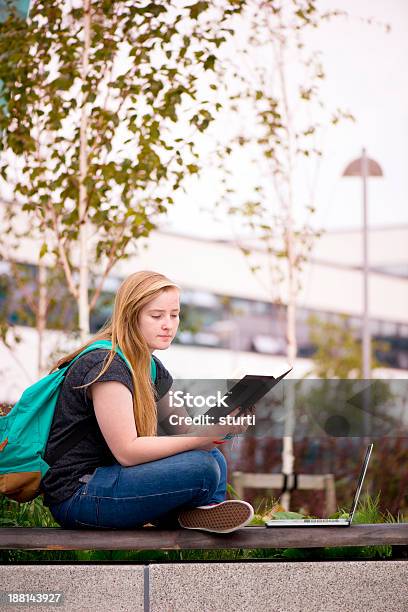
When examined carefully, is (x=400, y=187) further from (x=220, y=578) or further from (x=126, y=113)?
(x=220, y=578)

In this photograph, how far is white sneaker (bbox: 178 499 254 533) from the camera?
2.96 metres

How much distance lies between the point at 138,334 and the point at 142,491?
47cm

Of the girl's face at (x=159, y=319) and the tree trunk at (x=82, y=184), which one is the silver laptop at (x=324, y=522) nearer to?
the girl's face at (x=159, y=319)

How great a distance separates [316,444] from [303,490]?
0.88 metres

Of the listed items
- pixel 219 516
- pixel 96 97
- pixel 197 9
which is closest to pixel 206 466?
pixel 219 516

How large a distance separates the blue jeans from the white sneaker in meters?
0.03

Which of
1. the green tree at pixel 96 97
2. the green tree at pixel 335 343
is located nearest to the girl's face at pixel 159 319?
→ the green tree at pixel 96 97

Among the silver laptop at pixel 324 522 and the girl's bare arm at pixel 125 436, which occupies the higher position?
the girl's bare arm at pixel 125 436

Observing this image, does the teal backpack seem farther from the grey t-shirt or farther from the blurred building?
the blurred building

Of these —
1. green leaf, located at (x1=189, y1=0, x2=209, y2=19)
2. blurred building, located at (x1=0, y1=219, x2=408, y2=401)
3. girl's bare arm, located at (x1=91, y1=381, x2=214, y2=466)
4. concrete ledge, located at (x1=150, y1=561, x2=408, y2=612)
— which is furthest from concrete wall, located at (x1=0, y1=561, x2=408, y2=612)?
blurred building, located at (x1=0, y1=219, x2=408, y2=401)

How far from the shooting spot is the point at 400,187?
26.8 m

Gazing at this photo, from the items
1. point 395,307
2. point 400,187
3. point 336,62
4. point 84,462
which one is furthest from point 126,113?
point 395,307

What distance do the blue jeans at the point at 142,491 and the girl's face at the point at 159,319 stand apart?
1.17ft

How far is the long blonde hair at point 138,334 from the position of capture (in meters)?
3.05
